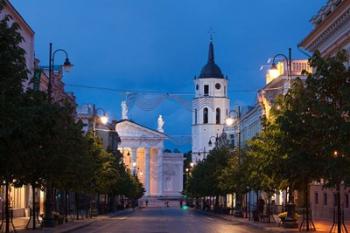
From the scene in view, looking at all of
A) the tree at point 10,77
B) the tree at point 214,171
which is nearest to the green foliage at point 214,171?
the tree at point 214,171

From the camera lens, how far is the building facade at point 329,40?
180 ft

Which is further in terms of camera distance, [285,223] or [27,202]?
[27,202]

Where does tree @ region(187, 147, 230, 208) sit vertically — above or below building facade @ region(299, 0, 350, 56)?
below

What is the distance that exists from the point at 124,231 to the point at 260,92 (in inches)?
2151

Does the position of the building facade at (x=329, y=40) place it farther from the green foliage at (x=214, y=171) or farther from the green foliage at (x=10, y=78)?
the green foliage at (x=10, y=78)

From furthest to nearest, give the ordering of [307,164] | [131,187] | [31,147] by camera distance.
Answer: [131,187]
[307,164]
[31,147]

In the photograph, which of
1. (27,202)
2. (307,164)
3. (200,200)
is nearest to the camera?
(307,164)

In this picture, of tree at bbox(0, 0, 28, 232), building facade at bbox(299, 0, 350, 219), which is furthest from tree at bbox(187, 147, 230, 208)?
tree at bbox(0, 0, 28, 232)

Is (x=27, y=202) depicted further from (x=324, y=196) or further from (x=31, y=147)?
(x=31, y=147)

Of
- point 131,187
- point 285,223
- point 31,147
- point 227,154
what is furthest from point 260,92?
point 31,147

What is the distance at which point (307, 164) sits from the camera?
108 ft

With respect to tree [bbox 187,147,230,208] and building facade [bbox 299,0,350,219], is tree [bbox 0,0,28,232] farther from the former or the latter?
tree [bbox 187,147,230,208]

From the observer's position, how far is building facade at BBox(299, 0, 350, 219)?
5478 centimetres

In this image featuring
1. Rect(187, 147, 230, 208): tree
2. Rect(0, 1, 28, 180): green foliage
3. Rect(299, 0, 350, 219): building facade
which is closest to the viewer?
Rect(0, 1, 28, 180): green foliage
